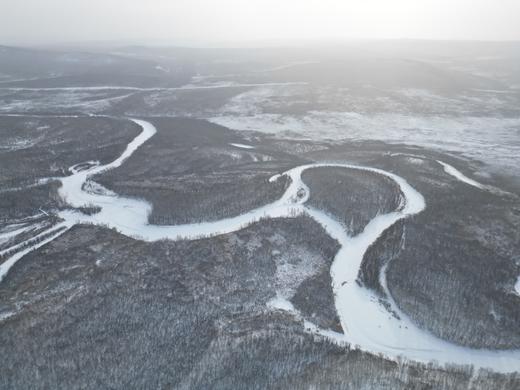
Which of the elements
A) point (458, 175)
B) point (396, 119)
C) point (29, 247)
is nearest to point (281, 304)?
point (29, 247)

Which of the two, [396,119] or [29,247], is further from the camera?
[396,119]

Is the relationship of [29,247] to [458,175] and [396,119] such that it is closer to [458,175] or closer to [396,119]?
[458,175]

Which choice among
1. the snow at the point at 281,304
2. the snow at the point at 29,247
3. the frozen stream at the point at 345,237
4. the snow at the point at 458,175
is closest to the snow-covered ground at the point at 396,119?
A: the snow at the point at 458,175

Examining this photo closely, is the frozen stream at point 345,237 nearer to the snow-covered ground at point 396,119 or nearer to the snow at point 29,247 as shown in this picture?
the snow at point 29,247

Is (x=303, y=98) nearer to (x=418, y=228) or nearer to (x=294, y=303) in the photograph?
(x=418, y=228)

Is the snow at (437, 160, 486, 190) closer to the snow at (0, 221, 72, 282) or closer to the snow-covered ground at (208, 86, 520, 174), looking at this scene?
the snow-covered ground at (208, 86, 520, 174)

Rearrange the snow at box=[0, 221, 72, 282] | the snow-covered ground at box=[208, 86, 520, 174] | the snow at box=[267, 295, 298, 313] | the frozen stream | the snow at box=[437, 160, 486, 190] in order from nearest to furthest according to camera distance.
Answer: the frozen stream → the snow at box=[267, 295, 298, 313] → the snow at box=[0, 221, 72, 282] → the snow at box=[437, 160, 486, 190] → the snow-covered ground at box=[208, 86, 520, 174]

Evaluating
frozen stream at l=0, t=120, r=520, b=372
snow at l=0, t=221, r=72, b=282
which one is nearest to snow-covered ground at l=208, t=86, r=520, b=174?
frozen stream at l=0, t=120, r=520, b=372

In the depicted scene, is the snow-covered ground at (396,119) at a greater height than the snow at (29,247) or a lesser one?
lesser

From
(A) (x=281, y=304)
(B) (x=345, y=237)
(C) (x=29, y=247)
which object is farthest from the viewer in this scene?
(B) (x=345, y=237)

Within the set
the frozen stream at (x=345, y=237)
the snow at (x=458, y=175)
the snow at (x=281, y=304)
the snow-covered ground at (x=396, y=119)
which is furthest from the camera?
the snow-covered ground at (x=396, y=119)
